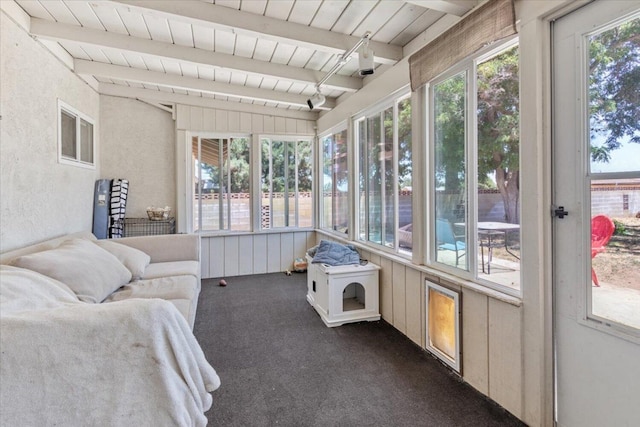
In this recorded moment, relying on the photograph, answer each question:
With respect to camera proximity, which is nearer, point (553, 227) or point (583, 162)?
point (583, 162)

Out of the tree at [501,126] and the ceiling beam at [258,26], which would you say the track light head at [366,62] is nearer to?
the ceiling beam at [258,26]

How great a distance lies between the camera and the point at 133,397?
1105 millimetres

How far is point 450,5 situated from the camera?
1965 mm

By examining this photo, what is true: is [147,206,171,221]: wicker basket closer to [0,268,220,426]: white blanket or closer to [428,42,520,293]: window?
[0,268,220,426]: white blanket

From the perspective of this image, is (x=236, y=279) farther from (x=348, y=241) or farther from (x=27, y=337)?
(x=27, y=337)

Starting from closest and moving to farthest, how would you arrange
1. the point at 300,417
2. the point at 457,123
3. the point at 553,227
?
the point at 553,227 < the point at 300,417 < the point at 457,123

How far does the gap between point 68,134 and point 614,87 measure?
14.4 feet

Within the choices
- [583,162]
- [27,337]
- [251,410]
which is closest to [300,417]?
[251,410]

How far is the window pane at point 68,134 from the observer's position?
3.28 m

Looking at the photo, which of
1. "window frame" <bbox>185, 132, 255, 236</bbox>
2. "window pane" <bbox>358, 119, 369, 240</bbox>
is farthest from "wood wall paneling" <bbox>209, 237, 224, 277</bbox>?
"window pane" <bbox>358, 119, 369, 240</bbox>

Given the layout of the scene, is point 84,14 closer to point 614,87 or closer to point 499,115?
point 499,115

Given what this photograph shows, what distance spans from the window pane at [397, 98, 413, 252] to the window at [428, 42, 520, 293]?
12.7 inches

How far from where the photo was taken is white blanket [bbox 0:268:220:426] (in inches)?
40.7

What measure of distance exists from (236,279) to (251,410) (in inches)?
116
